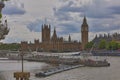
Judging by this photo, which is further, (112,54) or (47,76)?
(112,54)

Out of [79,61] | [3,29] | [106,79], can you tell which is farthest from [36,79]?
[79,61]

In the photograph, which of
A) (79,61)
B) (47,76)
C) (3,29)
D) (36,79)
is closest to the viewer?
(3,29)

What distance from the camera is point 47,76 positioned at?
6812 centimetres

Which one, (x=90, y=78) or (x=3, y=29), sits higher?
(x=3, y=29)

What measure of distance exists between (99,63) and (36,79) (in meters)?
42.4

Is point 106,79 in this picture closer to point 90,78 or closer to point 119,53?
point 90,78

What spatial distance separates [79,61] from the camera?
112 meters

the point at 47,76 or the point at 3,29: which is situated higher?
the point at 3,29

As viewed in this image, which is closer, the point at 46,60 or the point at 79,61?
the point at 79,61

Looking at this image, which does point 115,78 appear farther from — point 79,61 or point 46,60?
point 46,60

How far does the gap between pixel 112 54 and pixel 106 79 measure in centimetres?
12912

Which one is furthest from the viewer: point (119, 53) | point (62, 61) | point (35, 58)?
point (119, 53)

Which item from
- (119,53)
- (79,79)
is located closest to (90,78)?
(79,79)

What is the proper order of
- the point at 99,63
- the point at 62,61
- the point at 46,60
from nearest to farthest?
the point at 99,63, the point at 62,61, the point at 46,60
